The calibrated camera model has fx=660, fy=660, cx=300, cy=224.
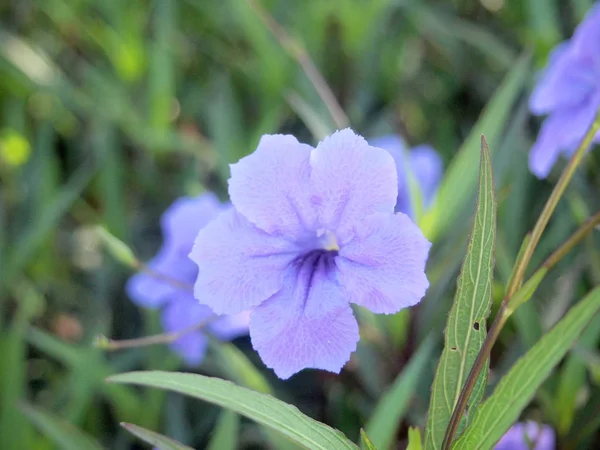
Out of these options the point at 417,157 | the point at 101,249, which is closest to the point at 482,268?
the point at 417,157

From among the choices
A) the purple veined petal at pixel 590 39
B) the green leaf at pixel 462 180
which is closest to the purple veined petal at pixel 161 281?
the green leaf at pixel 462 180

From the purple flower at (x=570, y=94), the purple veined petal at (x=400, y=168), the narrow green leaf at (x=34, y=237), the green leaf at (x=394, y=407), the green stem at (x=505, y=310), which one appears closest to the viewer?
the green stem at (x=505, y=310)

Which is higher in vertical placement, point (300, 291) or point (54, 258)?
point (300, 291)

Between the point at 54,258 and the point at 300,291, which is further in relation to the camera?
the point at 54,258

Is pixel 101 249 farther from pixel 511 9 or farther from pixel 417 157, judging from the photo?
pixel 511 9

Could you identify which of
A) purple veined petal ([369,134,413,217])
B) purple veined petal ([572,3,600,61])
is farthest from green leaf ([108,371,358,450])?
purple veined petal ([572,3,600,61])

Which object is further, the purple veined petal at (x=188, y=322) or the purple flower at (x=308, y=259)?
the purple veined petal at (x=188, y=322)

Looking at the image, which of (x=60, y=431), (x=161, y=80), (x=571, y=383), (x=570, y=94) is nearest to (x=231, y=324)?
(x=60, y=431)

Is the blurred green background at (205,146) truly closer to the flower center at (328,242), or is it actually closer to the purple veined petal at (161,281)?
the purple veined petal at (161,281)

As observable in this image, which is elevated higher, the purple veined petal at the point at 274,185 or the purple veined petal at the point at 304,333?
the purple veined petal at the point at 274,185
